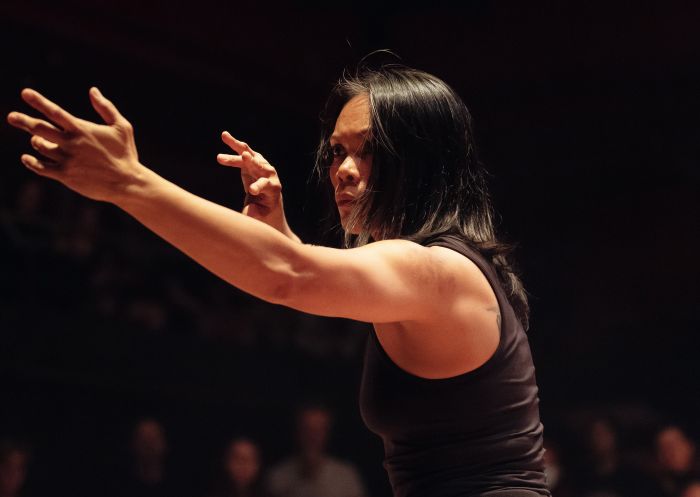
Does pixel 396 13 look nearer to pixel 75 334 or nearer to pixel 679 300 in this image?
pixel 679 300

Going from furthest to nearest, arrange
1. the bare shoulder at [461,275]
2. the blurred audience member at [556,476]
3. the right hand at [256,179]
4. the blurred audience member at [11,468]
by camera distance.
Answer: the blurred audience member at [556,476] < the blurred audience member at [11,468] < the right hand at [256,179] < the bare shoulder at [461,275]

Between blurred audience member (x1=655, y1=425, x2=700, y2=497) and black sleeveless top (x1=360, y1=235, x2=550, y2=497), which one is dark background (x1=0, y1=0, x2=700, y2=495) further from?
black sleeveless top (x1=360, y1=235, x2=550, y2=497)

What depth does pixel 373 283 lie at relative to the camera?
1.15 metres

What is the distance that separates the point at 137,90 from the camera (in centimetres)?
555

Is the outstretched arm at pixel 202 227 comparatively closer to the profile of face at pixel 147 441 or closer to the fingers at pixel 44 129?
the fingers at pixel 44 129

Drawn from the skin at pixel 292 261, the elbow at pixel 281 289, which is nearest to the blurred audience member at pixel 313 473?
the skin at pixel 292 261

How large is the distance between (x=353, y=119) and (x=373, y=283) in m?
0.49

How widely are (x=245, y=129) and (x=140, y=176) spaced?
16.3 feet

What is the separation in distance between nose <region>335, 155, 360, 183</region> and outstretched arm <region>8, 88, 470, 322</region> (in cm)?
36

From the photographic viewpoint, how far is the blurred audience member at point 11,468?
4004 millimetres

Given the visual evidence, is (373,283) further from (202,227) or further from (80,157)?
(80,157)

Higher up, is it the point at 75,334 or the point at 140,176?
the point at 140,176

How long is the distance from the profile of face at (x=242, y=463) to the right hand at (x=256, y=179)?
319cm

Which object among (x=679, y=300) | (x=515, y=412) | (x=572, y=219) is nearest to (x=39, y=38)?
(x=572, y=219)
